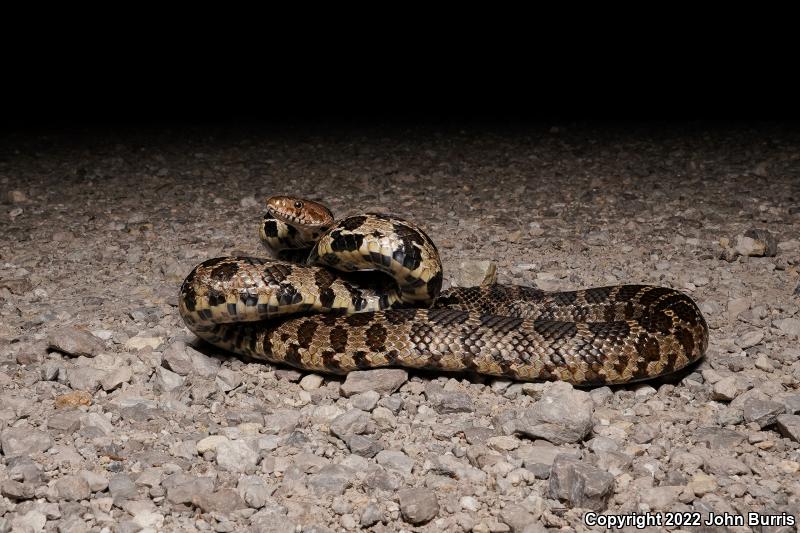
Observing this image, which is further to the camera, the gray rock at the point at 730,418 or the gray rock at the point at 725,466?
the gray rock at the point at 730,418

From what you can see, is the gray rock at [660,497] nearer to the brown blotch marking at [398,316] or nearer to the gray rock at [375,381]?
the gray rock at [375,381]

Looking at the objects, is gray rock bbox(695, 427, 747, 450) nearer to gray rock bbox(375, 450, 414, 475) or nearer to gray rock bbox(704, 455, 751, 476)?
gray rock bbox(704, 455, 751, 476)

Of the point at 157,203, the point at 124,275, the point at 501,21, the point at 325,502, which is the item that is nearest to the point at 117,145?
the point at 157,203

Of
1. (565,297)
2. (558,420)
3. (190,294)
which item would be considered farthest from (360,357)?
(565,297)

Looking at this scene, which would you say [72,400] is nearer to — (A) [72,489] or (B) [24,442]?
(B) [24,442]

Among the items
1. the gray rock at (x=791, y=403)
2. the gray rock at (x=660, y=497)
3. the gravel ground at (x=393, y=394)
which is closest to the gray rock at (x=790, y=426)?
the gravel ground at (x=393, y=394)

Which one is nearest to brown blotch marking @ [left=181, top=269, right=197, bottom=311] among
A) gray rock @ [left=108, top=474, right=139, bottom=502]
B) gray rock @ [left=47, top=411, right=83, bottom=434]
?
gray rock @ [left=47, top=411, right=83, bottom=434]

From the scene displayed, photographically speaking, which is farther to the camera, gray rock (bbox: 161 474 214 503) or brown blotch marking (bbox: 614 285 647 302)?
brown blotch marking (bbox: 614 285 647 302)
